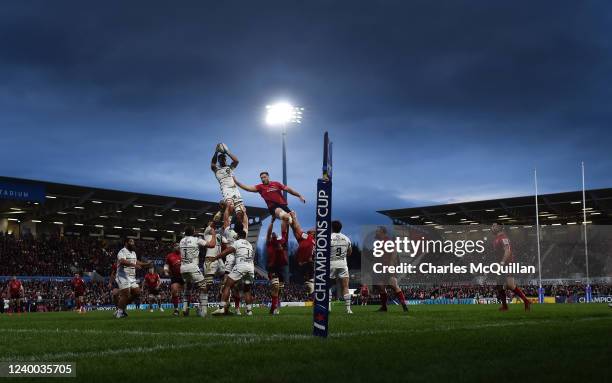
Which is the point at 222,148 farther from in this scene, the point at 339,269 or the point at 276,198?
the point at 339,269

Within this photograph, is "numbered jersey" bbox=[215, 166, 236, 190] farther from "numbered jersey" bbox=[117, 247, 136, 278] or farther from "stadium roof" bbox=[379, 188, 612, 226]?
"stadium roof" bbox=[379, 188, 612, 226]

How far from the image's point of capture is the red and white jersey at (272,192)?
18.7m

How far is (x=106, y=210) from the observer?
67.7 m

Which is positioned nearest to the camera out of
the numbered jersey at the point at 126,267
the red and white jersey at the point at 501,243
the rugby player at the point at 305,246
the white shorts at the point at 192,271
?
the white shorts at the point at 192,271

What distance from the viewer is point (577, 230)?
4753 centimetres

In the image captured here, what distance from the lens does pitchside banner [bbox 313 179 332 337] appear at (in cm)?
894

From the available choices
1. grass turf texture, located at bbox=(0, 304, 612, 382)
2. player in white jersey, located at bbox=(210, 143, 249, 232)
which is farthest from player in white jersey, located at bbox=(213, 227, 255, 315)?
grass turf texture, located at bbox=(0, 304, 612, 382)

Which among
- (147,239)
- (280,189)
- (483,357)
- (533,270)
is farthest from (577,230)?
(147,239)

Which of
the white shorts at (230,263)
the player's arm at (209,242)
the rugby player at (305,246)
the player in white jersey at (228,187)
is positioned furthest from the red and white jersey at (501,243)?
the player's arm at (209,242)

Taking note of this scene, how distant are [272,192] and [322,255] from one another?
987 centimetres

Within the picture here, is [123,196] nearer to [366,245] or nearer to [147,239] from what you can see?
[147,239]

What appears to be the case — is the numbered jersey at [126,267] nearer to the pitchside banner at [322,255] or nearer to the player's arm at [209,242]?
the player's arm at [209,242]

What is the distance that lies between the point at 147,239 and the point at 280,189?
65299mm

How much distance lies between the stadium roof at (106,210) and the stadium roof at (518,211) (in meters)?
19.0
